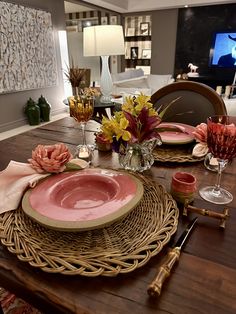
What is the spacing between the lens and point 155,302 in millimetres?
417

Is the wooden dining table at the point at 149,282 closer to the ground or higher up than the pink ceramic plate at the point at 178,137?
closer to the ground

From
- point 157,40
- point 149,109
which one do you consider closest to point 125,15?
point 157,40

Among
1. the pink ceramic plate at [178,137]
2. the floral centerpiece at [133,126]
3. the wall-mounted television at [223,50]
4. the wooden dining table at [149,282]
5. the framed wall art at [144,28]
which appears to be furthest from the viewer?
the framed wall art at [144,28]

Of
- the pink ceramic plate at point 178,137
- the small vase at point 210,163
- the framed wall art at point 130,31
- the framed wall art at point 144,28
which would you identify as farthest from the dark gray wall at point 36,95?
the small vase at point 210,163

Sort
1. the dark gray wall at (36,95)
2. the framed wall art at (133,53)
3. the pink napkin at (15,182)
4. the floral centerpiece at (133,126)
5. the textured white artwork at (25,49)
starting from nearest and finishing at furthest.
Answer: the pink napkin at (15,182) < the floral centerpiece at (133,126) < the textured white artwork at (25,49) < the dark gray wall at (36,95) < the framed wall art at (133,53)

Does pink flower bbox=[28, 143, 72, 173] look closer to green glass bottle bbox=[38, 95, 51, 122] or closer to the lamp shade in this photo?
the lamp shade

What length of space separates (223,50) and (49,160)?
6.36 m

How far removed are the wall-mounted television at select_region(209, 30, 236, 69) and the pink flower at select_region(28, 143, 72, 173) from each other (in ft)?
20.6

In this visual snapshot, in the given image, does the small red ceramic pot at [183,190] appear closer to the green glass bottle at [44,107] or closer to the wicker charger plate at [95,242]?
the wicker charger plate at [95,242]

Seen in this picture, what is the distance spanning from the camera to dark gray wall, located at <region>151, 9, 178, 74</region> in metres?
6.22

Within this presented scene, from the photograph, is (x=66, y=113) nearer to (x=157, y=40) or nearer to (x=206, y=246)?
(x=157, y=40)

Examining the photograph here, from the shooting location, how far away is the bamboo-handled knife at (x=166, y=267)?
16.5 inches

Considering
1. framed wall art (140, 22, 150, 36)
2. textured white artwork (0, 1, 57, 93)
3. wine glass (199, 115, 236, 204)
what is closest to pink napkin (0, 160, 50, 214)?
wine glass (199, 115, 236, 204)

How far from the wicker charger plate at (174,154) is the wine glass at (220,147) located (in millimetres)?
204
